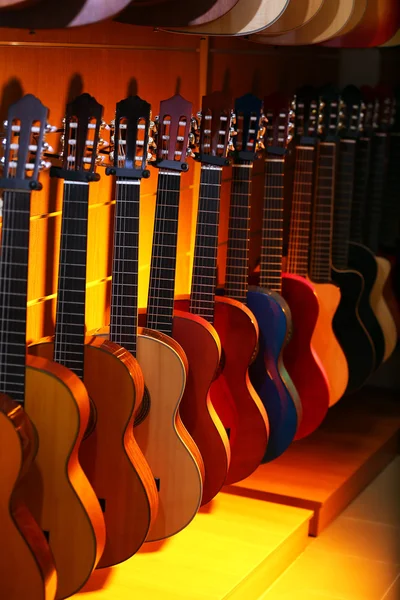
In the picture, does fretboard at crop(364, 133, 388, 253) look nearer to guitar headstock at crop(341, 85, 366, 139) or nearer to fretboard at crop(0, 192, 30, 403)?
guitar headstock at crop(341, 85, 366, 139)

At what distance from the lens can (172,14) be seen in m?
2.86

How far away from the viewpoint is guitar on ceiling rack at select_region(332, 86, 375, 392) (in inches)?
165

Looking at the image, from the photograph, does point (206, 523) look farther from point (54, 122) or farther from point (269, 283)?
point (54, 122)

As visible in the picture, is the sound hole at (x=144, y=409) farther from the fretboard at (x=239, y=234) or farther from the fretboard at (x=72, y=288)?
the fretboard at (x=239, y=234)

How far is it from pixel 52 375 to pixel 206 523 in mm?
1167

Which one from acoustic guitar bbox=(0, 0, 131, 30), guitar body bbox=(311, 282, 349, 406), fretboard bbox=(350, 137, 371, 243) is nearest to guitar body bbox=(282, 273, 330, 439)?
guitar body bbox=(311, 282, 349, 406)

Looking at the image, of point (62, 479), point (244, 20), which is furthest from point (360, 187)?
point (62, 479)

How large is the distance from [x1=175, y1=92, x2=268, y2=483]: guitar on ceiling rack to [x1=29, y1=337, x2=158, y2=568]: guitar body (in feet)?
1.31

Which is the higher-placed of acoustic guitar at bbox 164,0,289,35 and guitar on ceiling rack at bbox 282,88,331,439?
acoustic guitar at bbox 164,0,289,35

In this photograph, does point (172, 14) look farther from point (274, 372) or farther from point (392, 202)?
point (392, 202)

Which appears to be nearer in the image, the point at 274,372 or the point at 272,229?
the point at 274,372

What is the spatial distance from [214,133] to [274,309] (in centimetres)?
61

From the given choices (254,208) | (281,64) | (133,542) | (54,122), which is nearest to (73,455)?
(133,542)

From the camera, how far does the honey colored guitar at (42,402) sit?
2426mm
